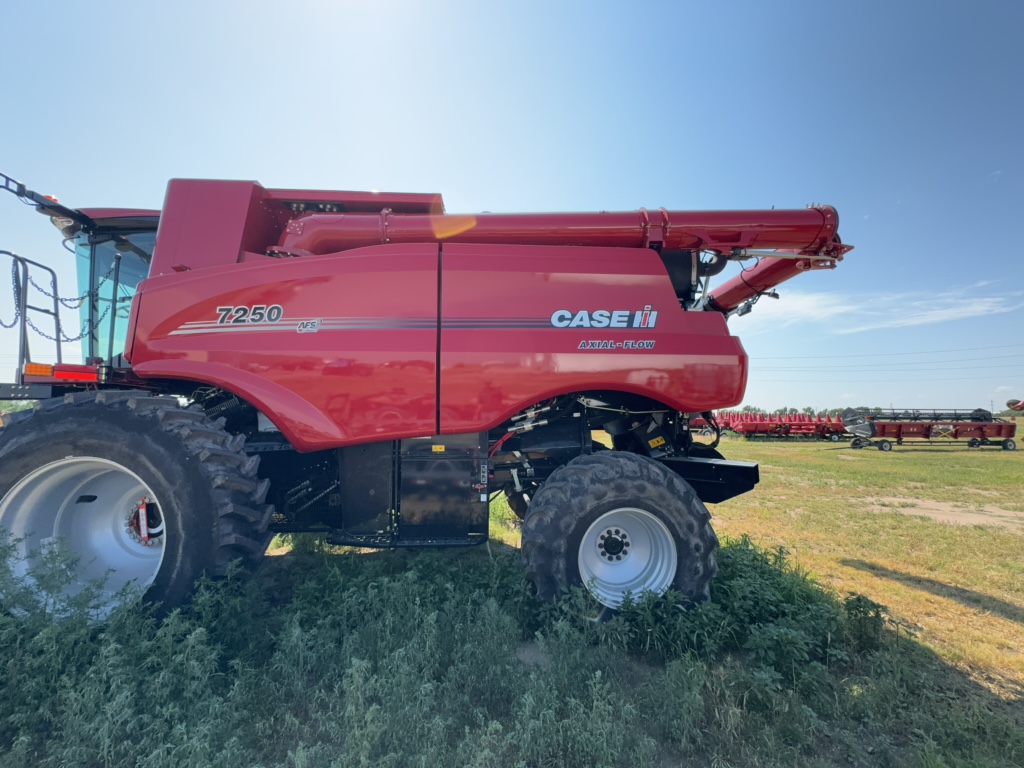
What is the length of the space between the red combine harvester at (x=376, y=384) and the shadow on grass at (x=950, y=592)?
7.63ft

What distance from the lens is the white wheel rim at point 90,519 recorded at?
10.7 ft

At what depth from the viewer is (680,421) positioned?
4.30 metres

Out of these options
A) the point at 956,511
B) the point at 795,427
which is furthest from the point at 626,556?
the point at 795,427

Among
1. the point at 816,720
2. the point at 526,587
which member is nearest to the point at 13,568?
the point at 526,587

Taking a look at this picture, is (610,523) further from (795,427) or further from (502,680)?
(795,427)

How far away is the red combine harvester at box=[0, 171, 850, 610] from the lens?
3.26 m

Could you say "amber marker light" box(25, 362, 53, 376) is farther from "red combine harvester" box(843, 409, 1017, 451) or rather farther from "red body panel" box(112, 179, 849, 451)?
"red combine harvester" box(843, 409, 1017, 451)

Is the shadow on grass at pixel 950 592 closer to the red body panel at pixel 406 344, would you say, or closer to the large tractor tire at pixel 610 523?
the large tractor tire at pixel 610 523

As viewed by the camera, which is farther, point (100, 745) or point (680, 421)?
point (680, 421)

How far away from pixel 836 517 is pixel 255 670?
27.0 feet

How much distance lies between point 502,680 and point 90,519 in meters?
3.35

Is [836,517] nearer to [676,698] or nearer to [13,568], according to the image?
[676,698]

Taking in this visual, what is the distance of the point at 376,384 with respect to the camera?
3512mm

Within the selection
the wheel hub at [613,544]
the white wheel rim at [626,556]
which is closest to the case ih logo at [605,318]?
the white wheel rim at [626,556]
